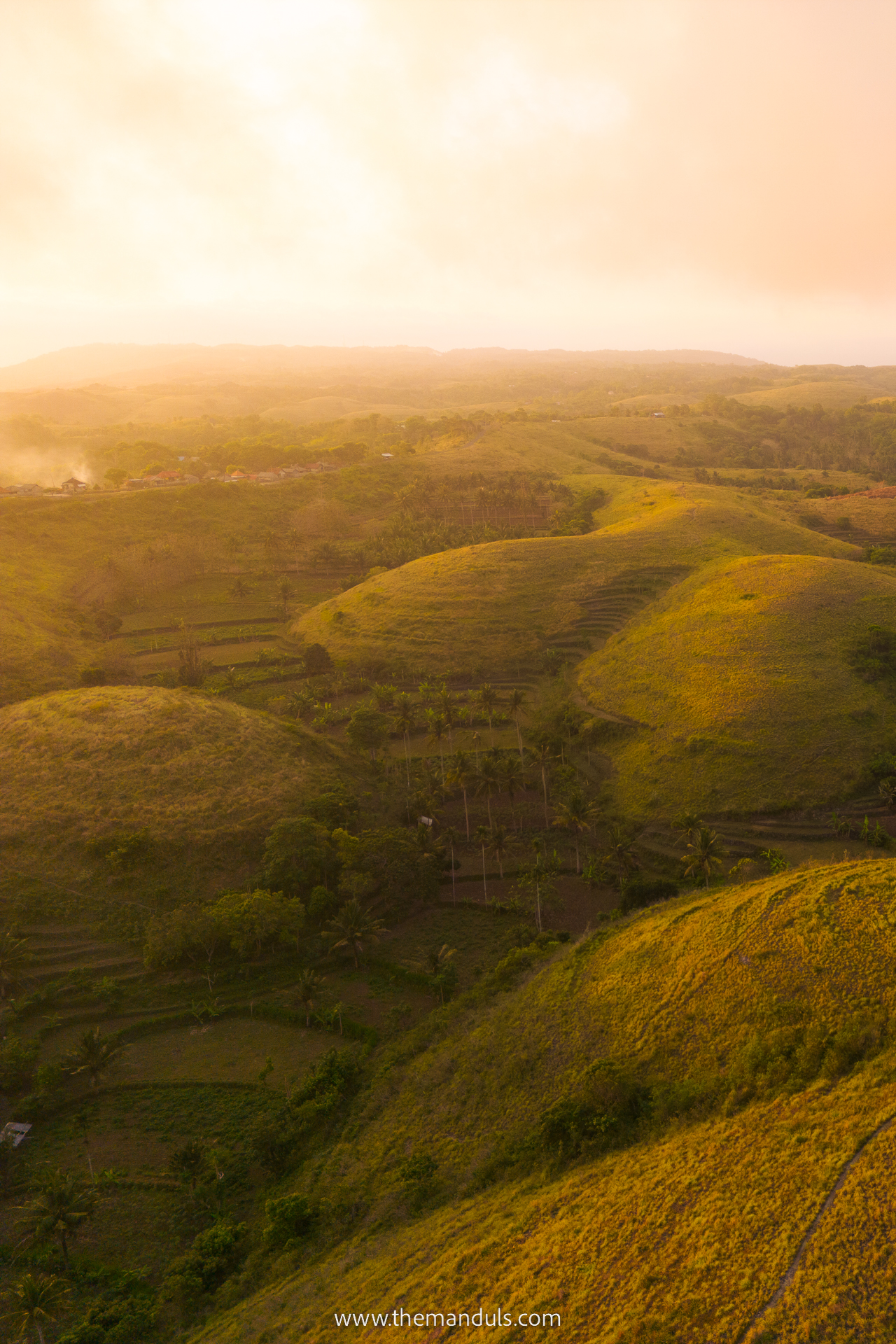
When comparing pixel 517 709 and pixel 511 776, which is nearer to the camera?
pixel 511 776

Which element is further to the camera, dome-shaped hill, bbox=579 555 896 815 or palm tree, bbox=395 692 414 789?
palm tree, bbox=395 692 414 789

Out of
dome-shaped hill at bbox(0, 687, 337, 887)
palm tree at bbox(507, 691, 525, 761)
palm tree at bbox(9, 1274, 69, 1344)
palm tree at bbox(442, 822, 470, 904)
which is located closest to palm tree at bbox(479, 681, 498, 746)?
palm tree at bbox(507, 691, 525, 761)

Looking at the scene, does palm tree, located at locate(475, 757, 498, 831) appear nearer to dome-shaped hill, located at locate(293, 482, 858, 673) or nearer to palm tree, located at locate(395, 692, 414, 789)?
palm tree, located at locate(395, 692, 414, 789)

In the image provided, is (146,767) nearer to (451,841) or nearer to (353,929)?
(353,929)

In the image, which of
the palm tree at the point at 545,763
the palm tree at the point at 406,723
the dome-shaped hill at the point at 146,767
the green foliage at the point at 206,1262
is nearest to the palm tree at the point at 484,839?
the palm tree at the point at 545,763

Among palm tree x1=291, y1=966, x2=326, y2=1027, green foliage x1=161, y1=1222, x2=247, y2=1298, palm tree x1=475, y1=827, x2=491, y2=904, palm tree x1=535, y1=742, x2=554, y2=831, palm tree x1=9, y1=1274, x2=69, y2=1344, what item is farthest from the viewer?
palm tree x1=535, y1=742, x2=554, y2=831

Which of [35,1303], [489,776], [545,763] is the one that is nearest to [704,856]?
[545,763]

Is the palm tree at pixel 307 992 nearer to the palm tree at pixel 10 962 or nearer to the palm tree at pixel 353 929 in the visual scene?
the palm tree at pixel 353 929
